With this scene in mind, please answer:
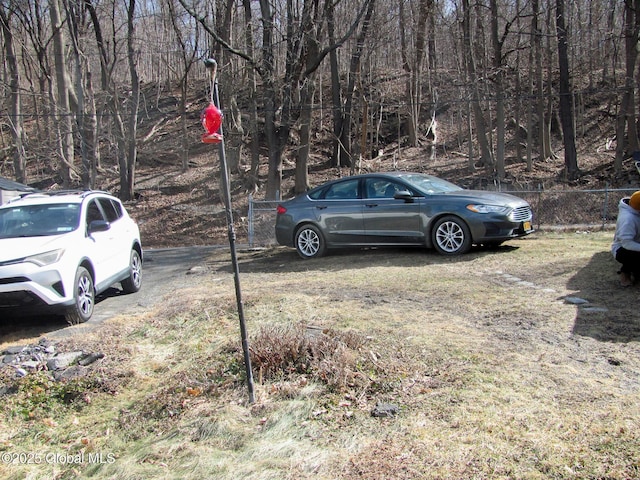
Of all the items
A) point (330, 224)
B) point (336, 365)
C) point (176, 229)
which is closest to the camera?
point (336, 365)

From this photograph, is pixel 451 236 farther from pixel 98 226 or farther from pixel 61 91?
pixel 61 91

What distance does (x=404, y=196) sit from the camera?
991cm

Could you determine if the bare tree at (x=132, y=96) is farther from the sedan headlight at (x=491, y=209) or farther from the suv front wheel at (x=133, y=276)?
the sedan headlight at (x=491, y=209)

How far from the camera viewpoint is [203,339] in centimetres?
578

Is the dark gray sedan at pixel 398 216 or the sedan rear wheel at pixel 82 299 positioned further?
the dark gray sedan at pixel 398 216

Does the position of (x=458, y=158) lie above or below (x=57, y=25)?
below

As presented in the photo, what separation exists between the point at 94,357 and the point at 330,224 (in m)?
6.09

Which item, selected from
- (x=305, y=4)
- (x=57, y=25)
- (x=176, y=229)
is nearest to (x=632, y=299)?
(x=305, y=4)

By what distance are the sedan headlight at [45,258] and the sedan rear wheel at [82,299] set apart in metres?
0.36

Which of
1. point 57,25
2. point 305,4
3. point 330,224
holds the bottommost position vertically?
point 330,224

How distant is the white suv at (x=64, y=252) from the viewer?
20.6ft

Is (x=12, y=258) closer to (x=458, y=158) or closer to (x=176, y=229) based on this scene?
(x=176, y=229)

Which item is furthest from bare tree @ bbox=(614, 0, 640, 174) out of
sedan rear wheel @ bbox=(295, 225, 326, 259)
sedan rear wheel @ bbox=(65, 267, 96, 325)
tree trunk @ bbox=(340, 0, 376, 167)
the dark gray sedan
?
sedan rear wheel @ bbox=(65, 267, 96, 325)

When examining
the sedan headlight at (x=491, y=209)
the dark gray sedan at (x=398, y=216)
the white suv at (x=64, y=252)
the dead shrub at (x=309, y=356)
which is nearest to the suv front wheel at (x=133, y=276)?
the white suv at (x=64, y=252)
